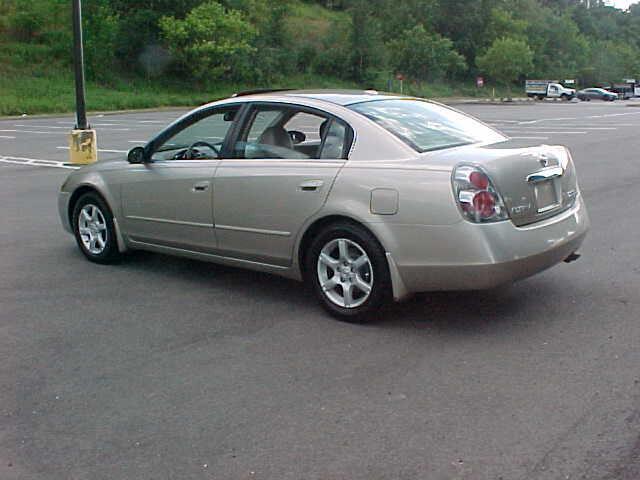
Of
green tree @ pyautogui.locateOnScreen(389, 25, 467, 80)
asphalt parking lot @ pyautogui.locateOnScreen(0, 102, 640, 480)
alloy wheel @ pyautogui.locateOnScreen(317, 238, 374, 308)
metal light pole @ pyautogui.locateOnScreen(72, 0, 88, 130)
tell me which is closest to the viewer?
asphalt parking lot @ pyautogui.locateOnScreen(0, 102, 640, 480)

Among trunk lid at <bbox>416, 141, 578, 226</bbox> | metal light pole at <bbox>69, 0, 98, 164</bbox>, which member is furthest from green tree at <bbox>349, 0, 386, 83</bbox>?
trunk lid at <bbox>416, 141, 578, 226</bbox>

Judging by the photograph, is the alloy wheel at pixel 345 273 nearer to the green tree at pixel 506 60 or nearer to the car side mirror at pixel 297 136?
the car side mirror at pixel 297 136

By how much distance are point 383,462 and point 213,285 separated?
343cm

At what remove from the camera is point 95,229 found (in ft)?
25.2

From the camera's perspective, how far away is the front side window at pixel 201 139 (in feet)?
22.1

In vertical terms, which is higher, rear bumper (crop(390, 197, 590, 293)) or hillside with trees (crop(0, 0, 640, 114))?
hillside with trees (crop(0, 0, 640, 114))

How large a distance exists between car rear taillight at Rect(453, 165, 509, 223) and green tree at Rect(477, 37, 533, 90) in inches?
2894

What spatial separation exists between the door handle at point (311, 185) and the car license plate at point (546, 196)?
4.79ft

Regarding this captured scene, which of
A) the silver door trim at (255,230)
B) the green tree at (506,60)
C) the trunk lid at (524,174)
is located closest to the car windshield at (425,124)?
the trunk lid at (524,174)

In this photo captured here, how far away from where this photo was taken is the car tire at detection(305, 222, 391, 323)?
5.64 metres

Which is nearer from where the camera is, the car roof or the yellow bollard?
the car roof

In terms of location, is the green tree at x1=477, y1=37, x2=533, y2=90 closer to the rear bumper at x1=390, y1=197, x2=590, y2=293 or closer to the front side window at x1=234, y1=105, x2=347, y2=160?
the front side window at x1=234, y1=105, x2=347, y2=160

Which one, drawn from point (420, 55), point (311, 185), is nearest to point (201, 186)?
point (311, 185)

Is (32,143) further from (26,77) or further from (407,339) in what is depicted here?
(26,77)
